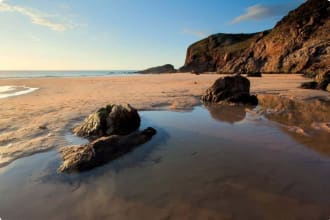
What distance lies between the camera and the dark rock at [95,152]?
16.0 ft

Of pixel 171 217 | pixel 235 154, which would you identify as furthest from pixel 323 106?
pixel 171 217

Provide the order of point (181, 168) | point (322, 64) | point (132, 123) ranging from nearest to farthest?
point (181, 168)
point (132, 123)
point (322, 64)

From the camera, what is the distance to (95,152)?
523 cm

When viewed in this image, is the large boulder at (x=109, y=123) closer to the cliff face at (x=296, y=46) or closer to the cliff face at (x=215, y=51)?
the cliff face at (x=296, y=46)

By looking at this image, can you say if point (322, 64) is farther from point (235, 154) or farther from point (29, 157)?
point (29, 157)

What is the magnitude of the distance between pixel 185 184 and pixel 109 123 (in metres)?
4.08

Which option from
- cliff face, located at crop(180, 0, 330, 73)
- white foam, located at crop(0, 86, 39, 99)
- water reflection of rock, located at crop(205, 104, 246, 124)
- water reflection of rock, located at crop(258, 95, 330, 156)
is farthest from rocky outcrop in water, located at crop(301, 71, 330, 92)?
white foam, located at crop(0, 86, 39, 99)

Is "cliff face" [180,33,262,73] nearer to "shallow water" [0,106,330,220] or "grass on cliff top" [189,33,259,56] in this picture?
"grass on cliff top" [189,33,259,56]

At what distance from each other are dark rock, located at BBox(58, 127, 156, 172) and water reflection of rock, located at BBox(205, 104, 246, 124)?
4286 mm

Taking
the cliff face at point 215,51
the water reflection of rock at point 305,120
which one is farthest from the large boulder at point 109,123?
the cliff face at point 215,51

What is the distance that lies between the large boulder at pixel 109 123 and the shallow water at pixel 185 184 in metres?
1.45

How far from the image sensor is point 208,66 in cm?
8419

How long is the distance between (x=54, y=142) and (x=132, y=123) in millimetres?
2516

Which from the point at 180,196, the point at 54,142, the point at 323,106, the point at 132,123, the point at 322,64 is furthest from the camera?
the point at 322,64
